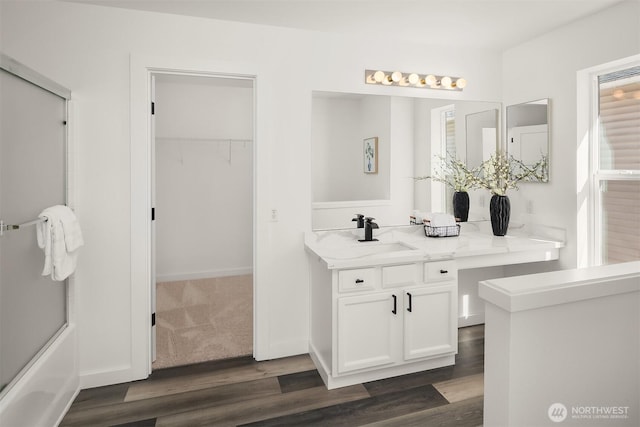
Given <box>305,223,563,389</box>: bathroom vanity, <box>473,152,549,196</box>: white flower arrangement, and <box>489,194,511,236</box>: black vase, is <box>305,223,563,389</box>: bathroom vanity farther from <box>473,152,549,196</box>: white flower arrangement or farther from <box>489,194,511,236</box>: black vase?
<box>473,152,549,196</box>: white flower arrangement

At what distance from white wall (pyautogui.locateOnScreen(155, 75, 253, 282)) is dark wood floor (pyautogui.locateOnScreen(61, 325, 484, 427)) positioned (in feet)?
7.60

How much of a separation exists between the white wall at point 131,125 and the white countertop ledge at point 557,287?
1711mm

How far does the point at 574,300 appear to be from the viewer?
1.30 m

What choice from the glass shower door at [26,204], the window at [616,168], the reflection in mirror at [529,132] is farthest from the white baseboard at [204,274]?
the window at [616,168]

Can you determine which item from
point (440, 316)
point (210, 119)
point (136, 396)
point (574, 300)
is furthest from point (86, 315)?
point (210, 119)

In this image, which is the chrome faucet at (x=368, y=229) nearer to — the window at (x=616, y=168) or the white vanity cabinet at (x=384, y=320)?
the white vanity cabinet at (x=384, y=320)

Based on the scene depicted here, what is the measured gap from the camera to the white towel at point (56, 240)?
1.90 metres

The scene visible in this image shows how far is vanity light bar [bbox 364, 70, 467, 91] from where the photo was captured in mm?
2928

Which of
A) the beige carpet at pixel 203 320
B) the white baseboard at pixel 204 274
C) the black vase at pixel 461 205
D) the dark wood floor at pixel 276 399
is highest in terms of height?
the black vase at pixel 461 205

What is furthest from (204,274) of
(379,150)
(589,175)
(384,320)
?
(589,175)

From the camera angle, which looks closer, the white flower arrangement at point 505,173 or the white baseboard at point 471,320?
the white flower arrangement at point 505,173

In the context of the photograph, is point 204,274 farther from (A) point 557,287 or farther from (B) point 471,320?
(A) point 557,287

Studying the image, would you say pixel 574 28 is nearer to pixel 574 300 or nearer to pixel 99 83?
pixel 574 300

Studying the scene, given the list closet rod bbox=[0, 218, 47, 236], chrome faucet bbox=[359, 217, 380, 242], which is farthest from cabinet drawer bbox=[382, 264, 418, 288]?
closet rod bbox=[0, 218, 47, 236]
